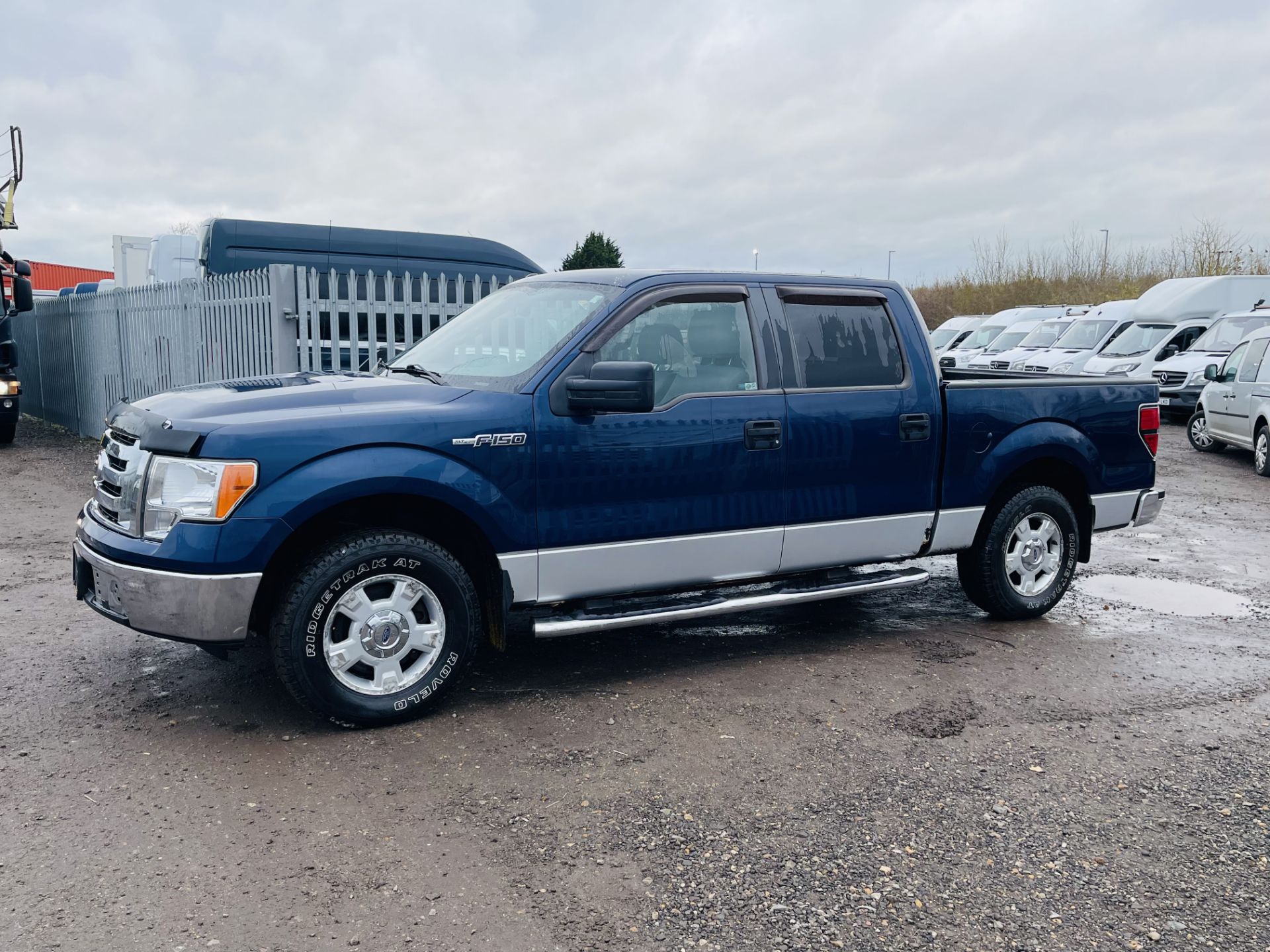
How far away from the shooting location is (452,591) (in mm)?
4656

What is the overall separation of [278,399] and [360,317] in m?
6.17

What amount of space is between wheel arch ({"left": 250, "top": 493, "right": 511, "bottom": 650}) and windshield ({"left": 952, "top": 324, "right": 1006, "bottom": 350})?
27966 mm

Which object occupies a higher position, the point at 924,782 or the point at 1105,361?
the point at 1105,361

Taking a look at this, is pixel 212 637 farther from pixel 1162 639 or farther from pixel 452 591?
pixel 1162 639

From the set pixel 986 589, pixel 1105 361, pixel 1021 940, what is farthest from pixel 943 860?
pixel 1105 361

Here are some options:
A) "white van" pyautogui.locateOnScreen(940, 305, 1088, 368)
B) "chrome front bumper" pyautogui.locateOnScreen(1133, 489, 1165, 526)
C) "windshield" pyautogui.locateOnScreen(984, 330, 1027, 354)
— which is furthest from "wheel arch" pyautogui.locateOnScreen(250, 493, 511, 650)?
"white van" pyautogui.locateOnScreen(940, 305, 1088, 368)

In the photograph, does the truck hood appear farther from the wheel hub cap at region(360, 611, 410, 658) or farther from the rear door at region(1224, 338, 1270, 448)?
the rear door at region(1224, 338, 1270, 448)

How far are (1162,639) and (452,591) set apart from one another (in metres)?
4.17

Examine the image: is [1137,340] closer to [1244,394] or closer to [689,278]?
[1244,394]

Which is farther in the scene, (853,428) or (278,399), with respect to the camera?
(853,428)

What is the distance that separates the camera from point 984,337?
31.3 meters

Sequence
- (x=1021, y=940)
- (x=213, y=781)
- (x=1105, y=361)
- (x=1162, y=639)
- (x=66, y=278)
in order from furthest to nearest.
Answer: (x=66, y=278) → (x=1105, y=361) → (x=1162, y=639) → (x=213, y=781) → (x=1021, y=940)

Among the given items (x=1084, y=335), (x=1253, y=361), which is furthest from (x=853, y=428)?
(x=1084, y=335)

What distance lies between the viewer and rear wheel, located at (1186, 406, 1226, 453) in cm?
1532
